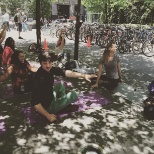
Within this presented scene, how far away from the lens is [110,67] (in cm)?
752

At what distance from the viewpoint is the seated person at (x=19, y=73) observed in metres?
6.81

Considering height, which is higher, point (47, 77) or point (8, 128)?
point (47, 77)

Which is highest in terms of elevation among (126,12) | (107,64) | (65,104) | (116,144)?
(126,12)

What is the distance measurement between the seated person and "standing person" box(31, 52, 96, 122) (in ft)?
4.89

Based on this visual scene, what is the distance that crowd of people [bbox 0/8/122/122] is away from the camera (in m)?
5.28

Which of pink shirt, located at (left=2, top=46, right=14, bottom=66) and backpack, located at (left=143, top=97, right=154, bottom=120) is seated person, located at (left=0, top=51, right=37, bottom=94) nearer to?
pink shirt, located at (left=2, top=46, right=14, bottom=66)

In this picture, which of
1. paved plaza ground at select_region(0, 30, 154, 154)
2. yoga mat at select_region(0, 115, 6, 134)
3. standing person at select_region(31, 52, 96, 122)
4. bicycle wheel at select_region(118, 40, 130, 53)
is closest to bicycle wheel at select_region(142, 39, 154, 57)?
bicycle wheel at select_region(118, 40, 130, 53)

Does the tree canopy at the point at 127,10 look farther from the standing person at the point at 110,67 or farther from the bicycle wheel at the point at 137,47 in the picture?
the standing person at the point at 110,67

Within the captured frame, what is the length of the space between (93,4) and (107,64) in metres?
16.9

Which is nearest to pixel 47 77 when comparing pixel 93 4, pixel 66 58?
pixel 66 58

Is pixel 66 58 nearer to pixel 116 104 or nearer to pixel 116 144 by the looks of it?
pixel 116 104

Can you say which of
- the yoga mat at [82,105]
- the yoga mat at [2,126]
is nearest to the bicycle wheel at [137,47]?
the yoga mat at [82,105]

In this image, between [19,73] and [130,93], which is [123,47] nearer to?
[130,93]

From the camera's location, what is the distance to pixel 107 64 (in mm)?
7469
